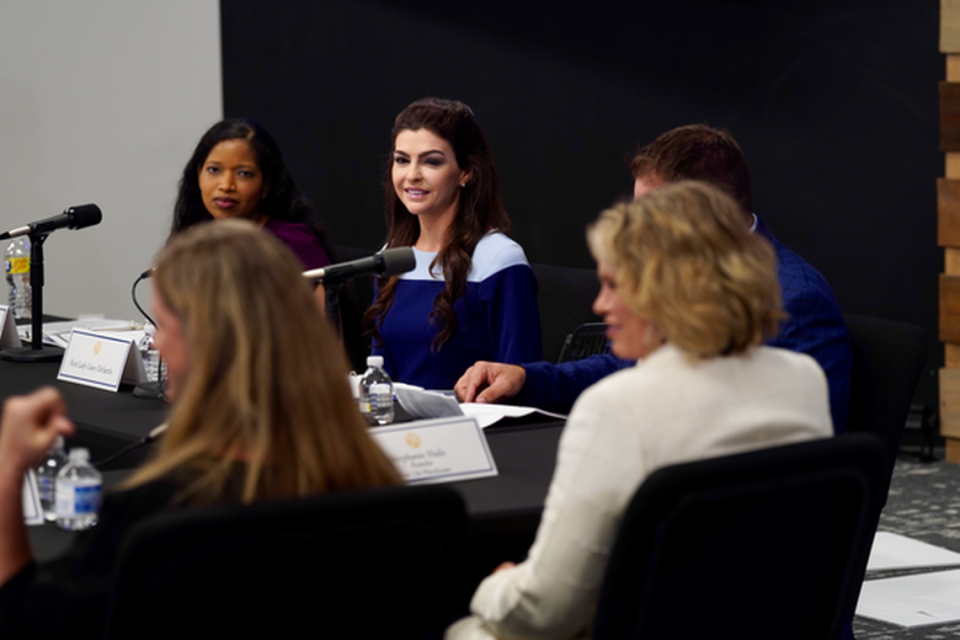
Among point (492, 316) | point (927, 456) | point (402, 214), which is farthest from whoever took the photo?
point (927, 456)

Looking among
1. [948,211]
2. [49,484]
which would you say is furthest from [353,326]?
[948,211]

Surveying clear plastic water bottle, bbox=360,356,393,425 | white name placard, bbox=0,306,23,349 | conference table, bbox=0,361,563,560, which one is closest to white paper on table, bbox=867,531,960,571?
conference table, bbox=0,361,563,560

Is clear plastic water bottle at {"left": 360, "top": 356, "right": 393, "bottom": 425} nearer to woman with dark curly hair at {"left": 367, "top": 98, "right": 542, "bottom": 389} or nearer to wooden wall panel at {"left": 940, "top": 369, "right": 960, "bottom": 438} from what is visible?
woman with dark curly hair at {"left": 367, "top": 98, "right": 542, "bottom": 389}

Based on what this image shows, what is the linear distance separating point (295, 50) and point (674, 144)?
3845mm

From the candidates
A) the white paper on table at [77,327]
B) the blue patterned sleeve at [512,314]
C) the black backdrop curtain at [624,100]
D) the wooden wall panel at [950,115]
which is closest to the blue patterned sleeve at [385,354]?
the blue patterned sleeve at [512,314]

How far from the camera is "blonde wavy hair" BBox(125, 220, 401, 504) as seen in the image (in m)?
1.24

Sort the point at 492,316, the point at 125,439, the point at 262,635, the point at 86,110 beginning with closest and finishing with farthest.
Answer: the point at 262,635, the point at 125,439, the point at 492,316, the point at 86,110

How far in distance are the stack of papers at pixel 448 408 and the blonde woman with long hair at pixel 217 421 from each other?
2.60 feet

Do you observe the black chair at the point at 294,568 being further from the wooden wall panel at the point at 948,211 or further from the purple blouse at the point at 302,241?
the wooden wall panel at the point at 948,211

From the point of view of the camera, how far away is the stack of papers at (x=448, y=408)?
6.95ft

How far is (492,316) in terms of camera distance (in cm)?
290

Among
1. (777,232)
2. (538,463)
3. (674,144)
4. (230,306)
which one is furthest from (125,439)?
(777,232)

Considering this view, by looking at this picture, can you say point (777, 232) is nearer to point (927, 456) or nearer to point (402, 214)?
point (927, 456)

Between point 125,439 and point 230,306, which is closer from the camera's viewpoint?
point 230,306
